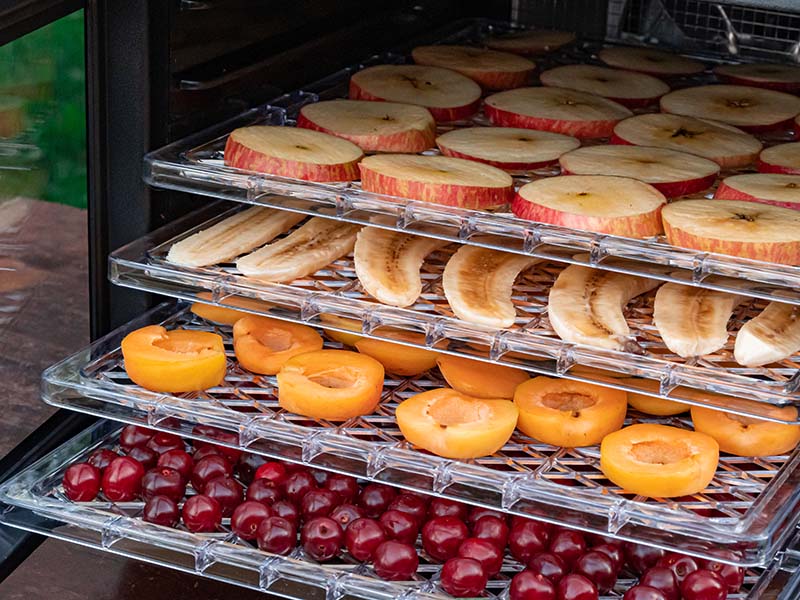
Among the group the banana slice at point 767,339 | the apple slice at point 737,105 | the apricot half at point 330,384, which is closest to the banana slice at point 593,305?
the banana slice at point 767,339

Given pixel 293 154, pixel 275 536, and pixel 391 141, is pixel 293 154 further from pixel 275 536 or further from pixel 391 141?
pixel 275 536

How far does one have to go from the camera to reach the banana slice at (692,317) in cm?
146

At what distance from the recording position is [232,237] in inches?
67.6

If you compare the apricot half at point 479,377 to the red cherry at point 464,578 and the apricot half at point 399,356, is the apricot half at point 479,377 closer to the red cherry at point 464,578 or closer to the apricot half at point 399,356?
the apricot half at point 399,356

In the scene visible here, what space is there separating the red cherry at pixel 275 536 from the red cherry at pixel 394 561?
0.36 ft

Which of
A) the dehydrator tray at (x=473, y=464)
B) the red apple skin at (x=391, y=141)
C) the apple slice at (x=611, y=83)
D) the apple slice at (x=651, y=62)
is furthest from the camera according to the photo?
the apple slice at (x=651, y=62)

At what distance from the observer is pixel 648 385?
1.44 m

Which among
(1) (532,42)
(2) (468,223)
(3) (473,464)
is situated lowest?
(3) (473,464)

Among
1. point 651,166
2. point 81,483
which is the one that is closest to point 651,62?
point 651,166

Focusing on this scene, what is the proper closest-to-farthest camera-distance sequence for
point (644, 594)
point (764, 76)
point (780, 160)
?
1. point (644, 594)
2. point (780, 160)
3. point (764, 76)

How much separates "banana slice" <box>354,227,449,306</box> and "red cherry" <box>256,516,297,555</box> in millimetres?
290

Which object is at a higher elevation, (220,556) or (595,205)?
(595,205)

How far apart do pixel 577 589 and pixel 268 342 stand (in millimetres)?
555

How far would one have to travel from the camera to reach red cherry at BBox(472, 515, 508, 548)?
5.05 ft
